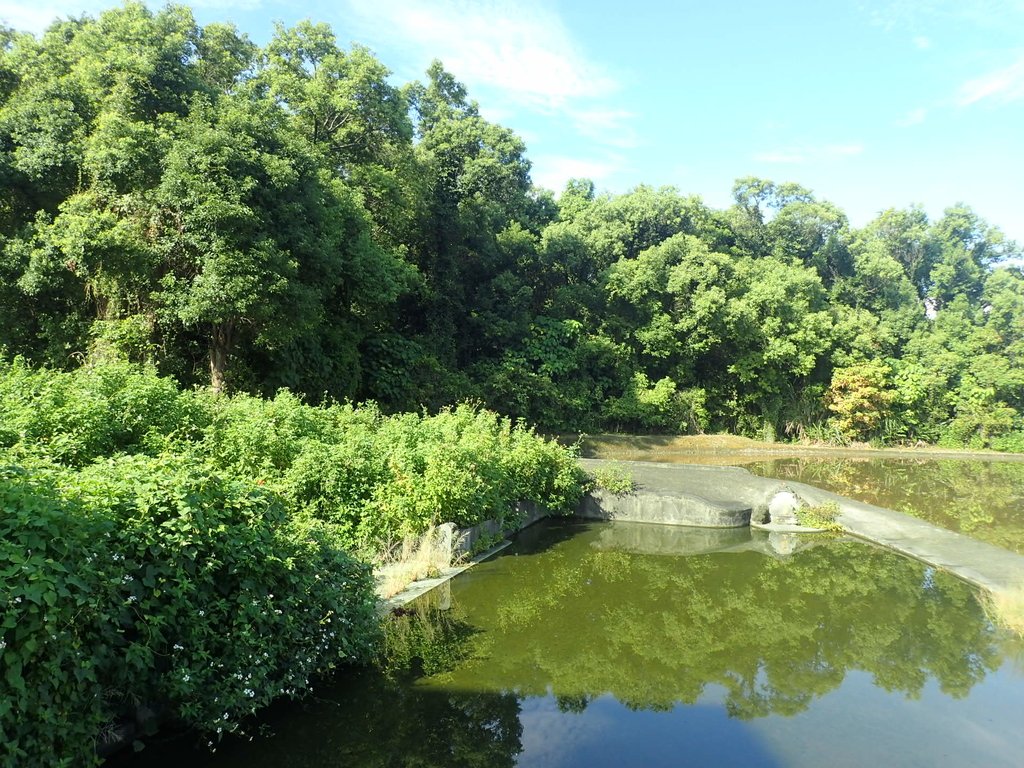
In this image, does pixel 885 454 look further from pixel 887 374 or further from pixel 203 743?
pixel 203 743

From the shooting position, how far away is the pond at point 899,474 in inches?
501

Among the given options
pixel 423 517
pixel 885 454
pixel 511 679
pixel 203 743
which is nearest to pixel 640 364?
pixel 885 454

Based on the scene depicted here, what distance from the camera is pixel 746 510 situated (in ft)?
38.7

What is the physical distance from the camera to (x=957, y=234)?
118 ft

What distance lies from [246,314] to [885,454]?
872 inches

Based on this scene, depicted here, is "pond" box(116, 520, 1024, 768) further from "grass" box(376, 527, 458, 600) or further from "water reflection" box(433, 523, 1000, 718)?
"grass" box(376, 527, 458, 600)

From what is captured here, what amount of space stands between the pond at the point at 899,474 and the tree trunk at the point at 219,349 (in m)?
12.2

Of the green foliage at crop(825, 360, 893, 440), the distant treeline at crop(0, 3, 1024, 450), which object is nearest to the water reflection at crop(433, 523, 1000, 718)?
the distant treeline at crop(0, 3, 1024, 450)

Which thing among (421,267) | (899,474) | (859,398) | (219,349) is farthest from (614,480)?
(859,398)

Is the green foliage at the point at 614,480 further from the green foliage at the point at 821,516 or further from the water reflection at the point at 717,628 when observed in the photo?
the green foliage at the point at 821,516

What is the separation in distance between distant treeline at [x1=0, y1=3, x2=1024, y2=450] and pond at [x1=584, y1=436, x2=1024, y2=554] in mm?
1752

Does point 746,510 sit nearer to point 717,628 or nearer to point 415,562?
point 717,628

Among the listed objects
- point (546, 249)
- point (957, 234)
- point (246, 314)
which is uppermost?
point (957, 234)

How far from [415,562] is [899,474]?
54.6 feet
